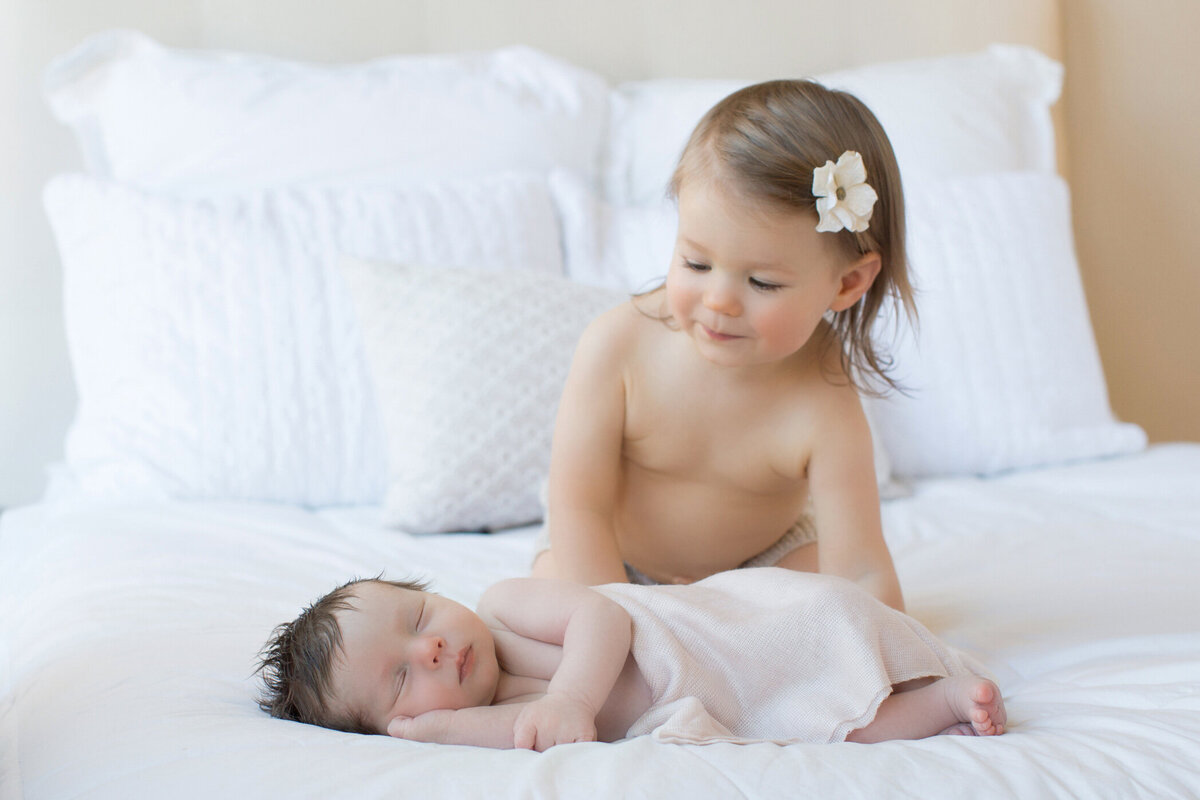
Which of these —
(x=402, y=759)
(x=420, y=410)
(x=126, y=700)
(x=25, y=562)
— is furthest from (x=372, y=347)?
(x=402, y=759)

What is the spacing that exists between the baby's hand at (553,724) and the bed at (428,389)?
5cm

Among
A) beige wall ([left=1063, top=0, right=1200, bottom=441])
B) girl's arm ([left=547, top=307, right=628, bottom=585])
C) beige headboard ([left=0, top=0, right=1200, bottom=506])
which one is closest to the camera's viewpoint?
girl's arm ([left=547, top=307, right=628, bottom=585])

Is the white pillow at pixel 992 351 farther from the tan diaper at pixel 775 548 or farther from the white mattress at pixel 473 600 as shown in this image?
the tan diaper at pixel 775 548

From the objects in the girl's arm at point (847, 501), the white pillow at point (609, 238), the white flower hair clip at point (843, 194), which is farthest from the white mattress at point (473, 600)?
the white pillow at point (609, 238)

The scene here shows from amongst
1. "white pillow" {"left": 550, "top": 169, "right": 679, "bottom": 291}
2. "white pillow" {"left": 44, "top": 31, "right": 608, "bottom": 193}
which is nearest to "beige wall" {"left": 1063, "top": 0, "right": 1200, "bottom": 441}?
"white pillow" {"left": 550, "top": 169, "right": 679, "bottom": 291}

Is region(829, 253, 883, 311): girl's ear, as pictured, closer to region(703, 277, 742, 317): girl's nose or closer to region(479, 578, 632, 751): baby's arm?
region(703, 277, 742, 317): girl's nose

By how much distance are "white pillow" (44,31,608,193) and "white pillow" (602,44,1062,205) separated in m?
0.18

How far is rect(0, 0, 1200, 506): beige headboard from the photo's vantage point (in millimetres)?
1887

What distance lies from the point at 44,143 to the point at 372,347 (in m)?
0.85

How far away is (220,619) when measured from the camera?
1029mm

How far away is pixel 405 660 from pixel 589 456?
1.13ft

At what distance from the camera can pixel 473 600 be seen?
113 cm

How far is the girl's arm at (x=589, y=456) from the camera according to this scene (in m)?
Answer: 1.11

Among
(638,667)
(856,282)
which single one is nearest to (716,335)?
(856,282)
